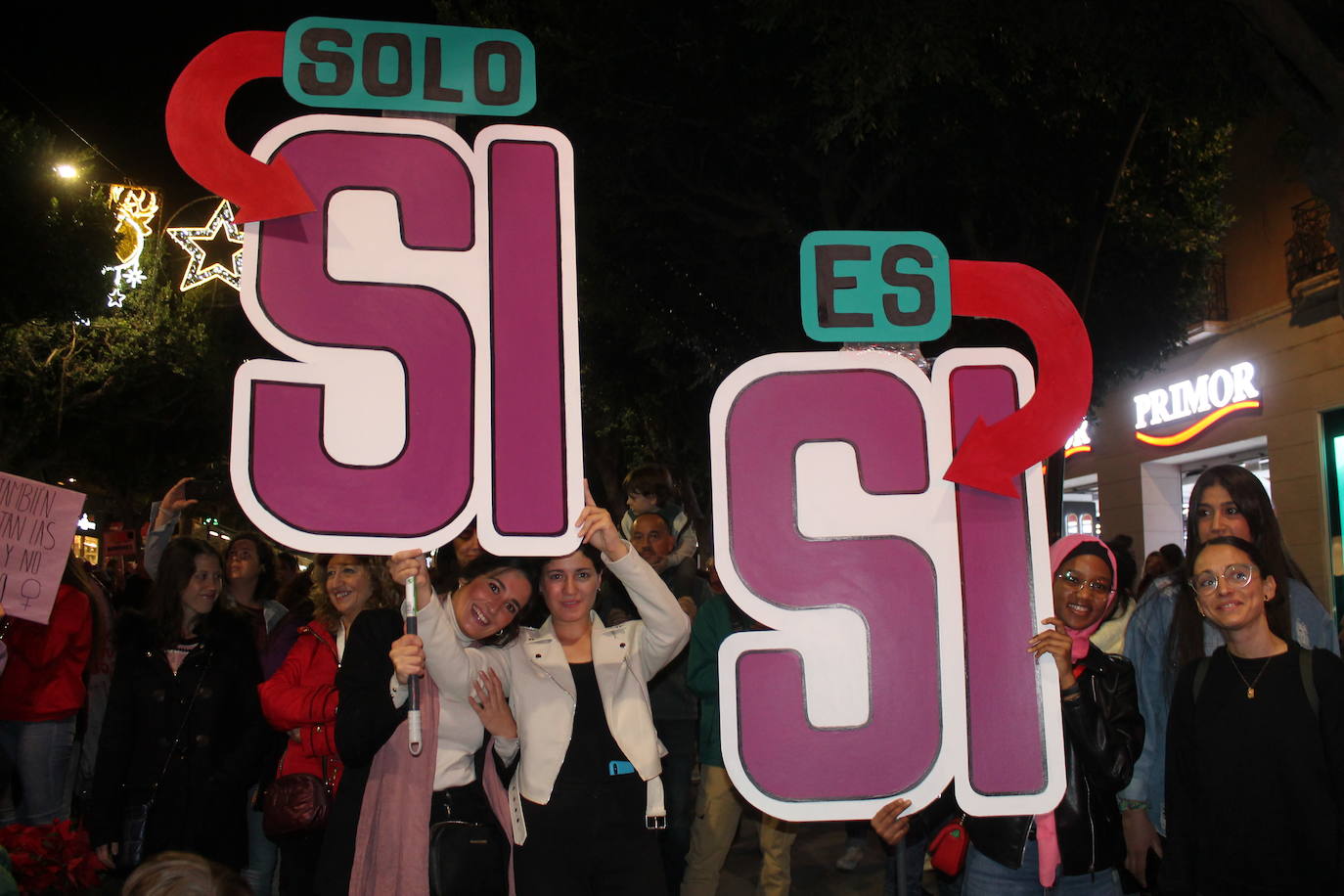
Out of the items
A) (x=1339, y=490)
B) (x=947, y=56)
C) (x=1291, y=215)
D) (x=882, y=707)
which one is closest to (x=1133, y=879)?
(x=882, y=707)

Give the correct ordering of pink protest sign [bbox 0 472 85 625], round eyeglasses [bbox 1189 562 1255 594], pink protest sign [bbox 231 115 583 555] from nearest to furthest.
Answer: pink protest sign [bbox 231 115 583 555] → round eyeglasses [bbox 1189 562 1255 594] → pink protest sign [bbox 0 472 85 625]

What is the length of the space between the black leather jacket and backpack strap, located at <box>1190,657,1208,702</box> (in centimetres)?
26

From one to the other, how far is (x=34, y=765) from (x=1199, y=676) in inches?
217

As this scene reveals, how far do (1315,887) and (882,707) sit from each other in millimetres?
1333

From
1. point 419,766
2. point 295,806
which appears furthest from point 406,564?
point 295,806

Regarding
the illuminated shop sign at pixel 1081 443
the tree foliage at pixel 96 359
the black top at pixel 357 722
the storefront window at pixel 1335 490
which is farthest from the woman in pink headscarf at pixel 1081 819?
the tree foliage at pixel 96 359

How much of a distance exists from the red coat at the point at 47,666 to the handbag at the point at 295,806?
229cm

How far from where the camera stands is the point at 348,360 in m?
3.00

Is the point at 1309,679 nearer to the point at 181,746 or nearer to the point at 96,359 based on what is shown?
the point at 181,746

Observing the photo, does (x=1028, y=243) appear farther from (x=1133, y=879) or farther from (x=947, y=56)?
(x=1133, y=879)

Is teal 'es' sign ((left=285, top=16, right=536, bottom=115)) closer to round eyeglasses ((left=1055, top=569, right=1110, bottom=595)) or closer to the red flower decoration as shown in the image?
the red flower decoration

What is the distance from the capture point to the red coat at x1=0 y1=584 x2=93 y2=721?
19.2 feet

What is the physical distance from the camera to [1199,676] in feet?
11.8

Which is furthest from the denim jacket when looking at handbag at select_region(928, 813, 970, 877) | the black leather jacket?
handbag at select_region(928, 813, 970, 877)
